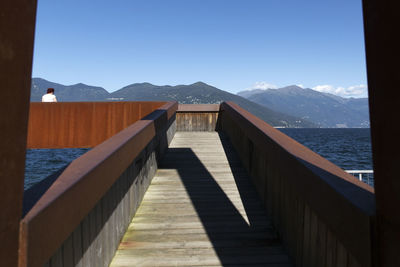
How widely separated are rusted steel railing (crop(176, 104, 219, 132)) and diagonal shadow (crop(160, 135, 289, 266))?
494 centimetres

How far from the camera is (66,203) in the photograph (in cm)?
157

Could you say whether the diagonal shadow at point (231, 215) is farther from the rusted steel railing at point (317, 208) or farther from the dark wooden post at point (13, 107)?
the dark wooden post at point (13, 107)

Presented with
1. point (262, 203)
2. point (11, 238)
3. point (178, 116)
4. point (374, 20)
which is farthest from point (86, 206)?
point (178, 116)

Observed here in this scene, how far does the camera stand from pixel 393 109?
→ 1.19m

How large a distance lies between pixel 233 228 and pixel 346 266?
1817 mm

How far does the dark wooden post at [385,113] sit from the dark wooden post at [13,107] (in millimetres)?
1378

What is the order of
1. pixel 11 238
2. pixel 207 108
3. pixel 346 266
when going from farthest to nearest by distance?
pixel 207 108 < pixel 346 266 < pixel 11 238

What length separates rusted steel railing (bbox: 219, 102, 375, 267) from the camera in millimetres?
1468

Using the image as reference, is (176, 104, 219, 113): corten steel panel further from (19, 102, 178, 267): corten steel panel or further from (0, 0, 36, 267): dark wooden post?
(0, 0, 36, 267): dark wooden post

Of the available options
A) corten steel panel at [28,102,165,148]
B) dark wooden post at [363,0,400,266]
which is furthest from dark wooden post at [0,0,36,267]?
corten steel panel at [28,102,165,148]

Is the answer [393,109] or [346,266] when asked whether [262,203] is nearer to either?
[346,266]

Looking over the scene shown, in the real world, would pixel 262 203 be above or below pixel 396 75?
below

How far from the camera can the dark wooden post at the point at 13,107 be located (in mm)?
1076

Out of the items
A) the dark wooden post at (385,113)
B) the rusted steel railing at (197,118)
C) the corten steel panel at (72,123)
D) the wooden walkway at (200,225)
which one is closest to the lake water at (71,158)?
the rusted steel railing at (197,118)
